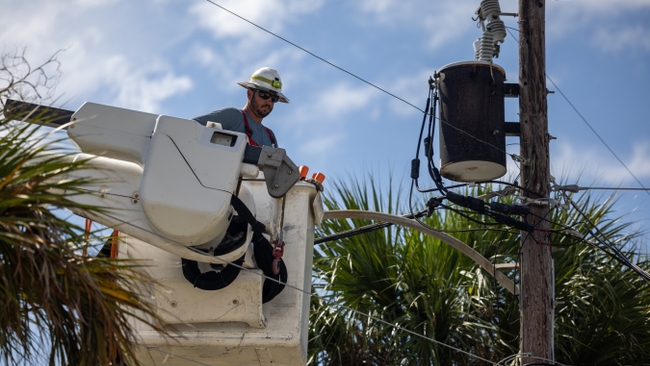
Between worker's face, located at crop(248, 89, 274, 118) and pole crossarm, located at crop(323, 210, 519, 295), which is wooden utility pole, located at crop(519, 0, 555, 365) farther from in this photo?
worker's face, located at crop(248, 89, 274, 118)

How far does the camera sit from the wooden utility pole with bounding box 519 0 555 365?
8.47 m

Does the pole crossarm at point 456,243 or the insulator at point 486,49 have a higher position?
the insulator at point 486,49

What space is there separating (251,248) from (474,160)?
3311mm

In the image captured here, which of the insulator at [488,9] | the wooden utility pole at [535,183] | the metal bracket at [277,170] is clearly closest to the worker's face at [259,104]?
the metal bracket at [277,170]

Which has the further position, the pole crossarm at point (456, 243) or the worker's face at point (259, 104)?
the pole crossarm at point (456, 243)

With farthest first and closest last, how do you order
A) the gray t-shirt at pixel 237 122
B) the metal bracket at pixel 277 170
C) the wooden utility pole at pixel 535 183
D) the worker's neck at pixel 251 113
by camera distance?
the wooden utility pole at pixel 535 183
the worker's neck at pixel 251 113
the gray t-shirt at pixel 237 122
the metal bracket at pixel 277 170

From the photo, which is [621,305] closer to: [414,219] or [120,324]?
[414,219]

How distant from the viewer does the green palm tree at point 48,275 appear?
3713 millimetres

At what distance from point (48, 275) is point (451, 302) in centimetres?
718

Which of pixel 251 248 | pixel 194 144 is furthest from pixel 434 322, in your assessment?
pixel 194 144

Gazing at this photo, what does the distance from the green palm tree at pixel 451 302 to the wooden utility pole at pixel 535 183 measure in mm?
1057

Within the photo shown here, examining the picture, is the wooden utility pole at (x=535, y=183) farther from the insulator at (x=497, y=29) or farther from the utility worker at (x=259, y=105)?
the utility worker at (x=259, y=105)

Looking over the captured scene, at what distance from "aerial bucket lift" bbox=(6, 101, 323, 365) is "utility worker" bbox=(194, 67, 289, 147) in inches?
33.4

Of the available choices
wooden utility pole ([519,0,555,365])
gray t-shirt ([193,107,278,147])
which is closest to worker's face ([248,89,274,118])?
gray t-shirt ([193,107,278,147])
